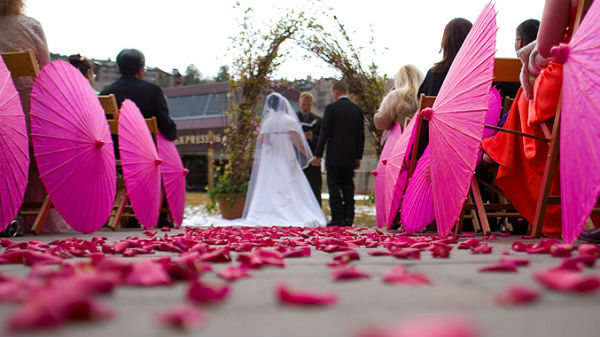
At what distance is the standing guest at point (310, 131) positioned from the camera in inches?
298

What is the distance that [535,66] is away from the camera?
262 centimetres

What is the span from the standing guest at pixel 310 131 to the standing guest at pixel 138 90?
2751 mm

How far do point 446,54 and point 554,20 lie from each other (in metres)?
1.74

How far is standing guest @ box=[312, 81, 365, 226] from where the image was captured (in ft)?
20.4

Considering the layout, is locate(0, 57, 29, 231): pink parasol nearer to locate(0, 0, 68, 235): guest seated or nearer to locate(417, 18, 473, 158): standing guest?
locate(0, 0, 68, 235): guest seated

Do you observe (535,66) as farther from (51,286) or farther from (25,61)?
(25,61)

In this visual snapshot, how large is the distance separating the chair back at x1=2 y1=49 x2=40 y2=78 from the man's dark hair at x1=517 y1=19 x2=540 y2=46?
11.3 feet

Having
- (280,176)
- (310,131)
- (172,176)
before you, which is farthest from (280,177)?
(172,176)

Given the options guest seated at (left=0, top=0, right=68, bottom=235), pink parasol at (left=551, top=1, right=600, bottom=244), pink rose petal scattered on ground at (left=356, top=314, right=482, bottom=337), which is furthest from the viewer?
guest seated at (left=0, top=0, right=68, bottom=235)

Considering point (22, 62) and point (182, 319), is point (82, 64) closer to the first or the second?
point (22, 62)

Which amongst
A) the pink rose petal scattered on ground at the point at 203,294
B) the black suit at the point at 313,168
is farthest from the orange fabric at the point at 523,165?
the black suit at the point at 313,168

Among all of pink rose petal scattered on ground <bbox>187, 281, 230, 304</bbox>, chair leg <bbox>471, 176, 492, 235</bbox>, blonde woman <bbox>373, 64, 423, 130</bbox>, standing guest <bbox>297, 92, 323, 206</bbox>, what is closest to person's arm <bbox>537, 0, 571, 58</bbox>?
chair leg <bbox>471, 176, 492, 235</bbox>

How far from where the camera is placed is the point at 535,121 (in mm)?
2537

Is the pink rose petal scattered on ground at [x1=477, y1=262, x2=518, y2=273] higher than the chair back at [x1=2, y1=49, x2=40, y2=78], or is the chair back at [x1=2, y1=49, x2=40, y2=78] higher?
the chair back at [x1=2, y1=49, x2=40, y2=78]
